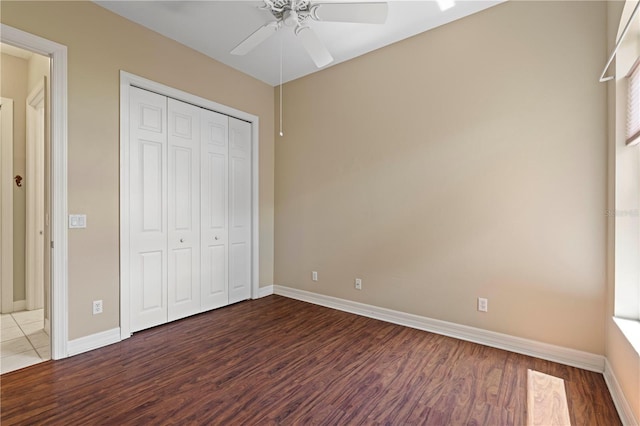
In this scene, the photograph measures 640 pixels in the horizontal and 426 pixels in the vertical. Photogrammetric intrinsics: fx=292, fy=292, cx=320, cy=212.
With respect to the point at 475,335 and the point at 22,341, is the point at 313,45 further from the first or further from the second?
the point at 22,341

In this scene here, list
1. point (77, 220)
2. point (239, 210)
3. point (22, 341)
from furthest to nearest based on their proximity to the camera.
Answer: point (239, 210) → point (22, 341) → point (77, 220)

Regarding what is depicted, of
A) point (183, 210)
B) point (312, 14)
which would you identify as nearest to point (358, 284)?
point (183, 210)

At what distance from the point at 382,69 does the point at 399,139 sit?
2.78 feet

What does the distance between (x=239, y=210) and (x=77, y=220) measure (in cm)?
175

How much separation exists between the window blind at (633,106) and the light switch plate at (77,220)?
4.02m

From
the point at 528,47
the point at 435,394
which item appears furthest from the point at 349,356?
the point at 528,47

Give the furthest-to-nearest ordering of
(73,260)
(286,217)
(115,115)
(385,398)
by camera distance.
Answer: (286,217) < (115,115) < (73,260) < (385,398)

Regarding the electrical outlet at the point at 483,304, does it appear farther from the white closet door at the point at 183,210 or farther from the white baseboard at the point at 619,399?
the white closet door at the point at 183,210

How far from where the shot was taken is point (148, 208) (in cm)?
299

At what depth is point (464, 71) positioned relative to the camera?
278cm

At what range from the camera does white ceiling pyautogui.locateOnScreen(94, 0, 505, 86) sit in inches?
103

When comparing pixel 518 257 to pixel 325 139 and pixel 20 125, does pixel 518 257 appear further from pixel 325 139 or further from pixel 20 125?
pixel 20 125

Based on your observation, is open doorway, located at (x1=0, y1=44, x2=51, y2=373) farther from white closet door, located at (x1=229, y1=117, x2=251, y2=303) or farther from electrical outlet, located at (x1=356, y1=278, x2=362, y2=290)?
electrical outlet, located at (x1=356, y1=278, x2=362, y2=290)

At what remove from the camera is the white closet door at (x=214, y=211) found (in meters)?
3.50
